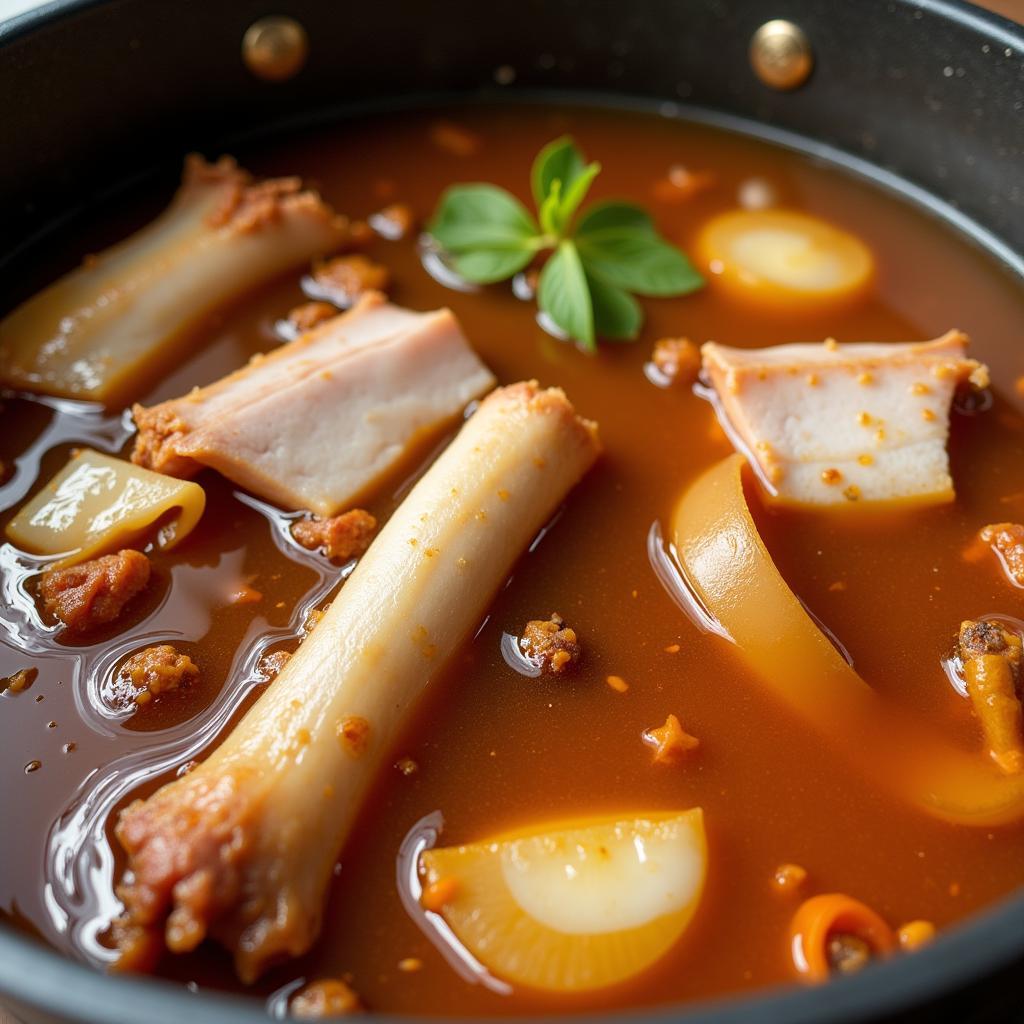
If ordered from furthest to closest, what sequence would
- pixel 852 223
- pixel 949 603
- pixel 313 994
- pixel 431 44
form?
pixel 431 44, pixel 852 223, pixel 949 603, pixel 313 994

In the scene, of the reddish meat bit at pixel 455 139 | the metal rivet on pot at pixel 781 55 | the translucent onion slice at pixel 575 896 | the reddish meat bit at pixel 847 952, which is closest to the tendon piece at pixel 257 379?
the reddish meat bit at pixel 455 139

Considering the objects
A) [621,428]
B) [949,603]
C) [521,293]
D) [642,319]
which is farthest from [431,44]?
[949,603]

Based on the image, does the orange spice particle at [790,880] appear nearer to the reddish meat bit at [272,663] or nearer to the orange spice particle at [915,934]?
the orange spice particle at [915,934]

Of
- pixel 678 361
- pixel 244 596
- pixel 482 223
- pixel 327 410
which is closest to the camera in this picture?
pixel 244 596

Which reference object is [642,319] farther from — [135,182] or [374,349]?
[135,182]

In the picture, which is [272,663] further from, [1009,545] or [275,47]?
[275,47]

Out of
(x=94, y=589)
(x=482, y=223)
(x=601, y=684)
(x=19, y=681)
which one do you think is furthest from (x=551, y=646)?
(x=482, y=223)
